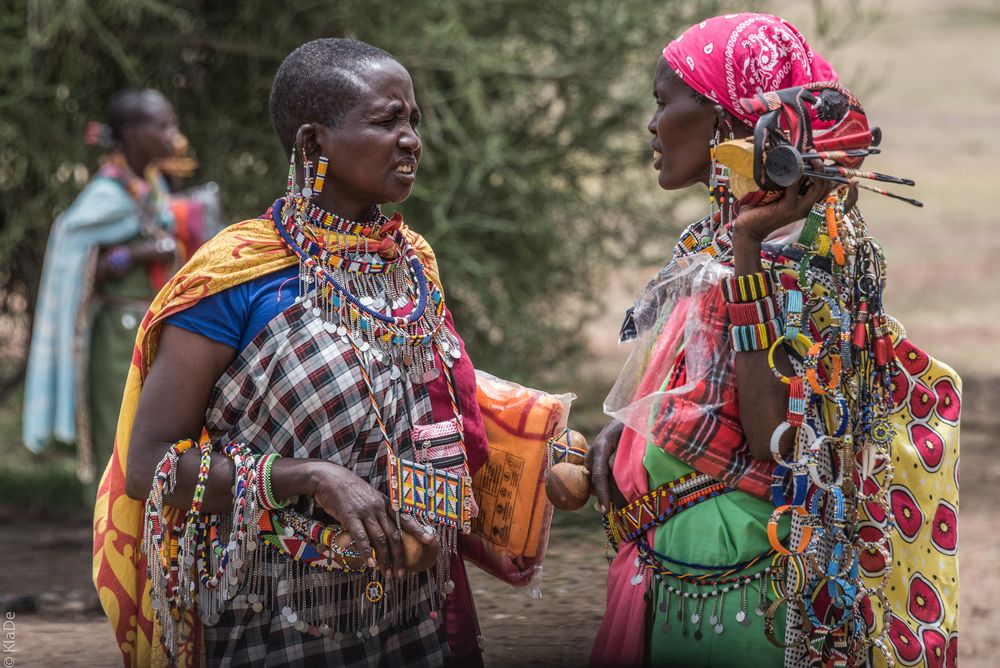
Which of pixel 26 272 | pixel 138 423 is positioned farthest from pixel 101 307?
pixel 138 423

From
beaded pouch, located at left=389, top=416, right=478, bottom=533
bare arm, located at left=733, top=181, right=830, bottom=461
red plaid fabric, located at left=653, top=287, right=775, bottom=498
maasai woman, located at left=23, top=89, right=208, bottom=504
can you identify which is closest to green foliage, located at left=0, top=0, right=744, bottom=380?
maasai woman, located at left=23, top=89, right=208, bottom=504

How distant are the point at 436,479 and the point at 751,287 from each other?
2.48ft

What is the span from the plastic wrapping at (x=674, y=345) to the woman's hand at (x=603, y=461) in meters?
0.11

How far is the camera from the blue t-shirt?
2.61 m

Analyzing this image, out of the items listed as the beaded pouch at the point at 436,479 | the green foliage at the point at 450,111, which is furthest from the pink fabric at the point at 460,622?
the green foliage at the point at 450,111

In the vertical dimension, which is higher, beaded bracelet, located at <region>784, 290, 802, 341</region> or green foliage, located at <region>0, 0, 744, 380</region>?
green foliage, located at <region>0, 0, 744, 380</region>

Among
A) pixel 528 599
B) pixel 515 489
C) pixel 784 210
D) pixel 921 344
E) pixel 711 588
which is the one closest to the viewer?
pixel 784 210

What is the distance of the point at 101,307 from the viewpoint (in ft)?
21.0

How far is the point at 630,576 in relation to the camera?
283 cm

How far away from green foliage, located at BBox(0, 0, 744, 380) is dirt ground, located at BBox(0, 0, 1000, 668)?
1.01 m

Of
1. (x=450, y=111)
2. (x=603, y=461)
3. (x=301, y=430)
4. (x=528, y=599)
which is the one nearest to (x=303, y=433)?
(x=301, y=430)

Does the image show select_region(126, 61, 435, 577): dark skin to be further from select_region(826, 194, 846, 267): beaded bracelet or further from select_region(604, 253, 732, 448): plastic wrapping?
select_region(826, 194, 846, 267): beaded bracelet

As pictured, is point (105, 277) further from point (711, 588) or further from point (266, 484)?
point (711, 588)

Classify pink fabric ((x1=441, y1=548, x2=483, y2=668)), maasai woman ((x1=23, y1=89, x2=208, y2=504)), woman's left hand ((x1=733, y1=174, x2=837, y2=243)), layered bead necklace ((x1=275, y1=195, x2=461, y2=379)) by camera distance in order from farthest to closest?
maasai woman ((x1=23, y1=89, x2=208, y2=504)) < pink fabric ((x1=441, y1=548, x2=483, y2=668)) < layered bead necklace ((x1=275, y1=195, x2=461, y2=379)) < woman's left hand ((x1=733, y1=174, x2=837, y2=243))
